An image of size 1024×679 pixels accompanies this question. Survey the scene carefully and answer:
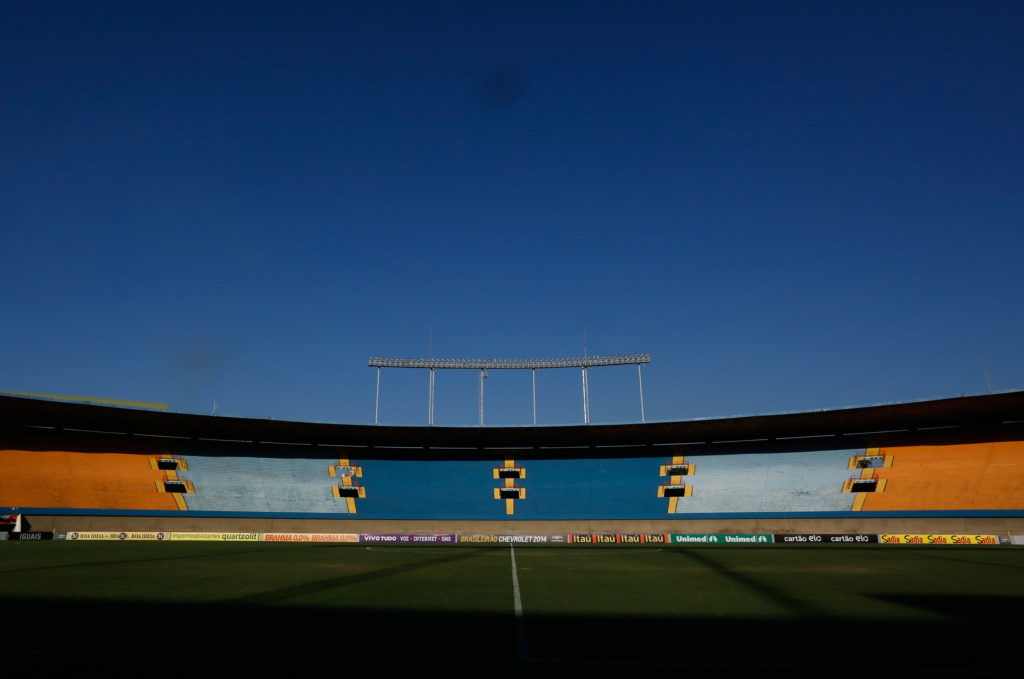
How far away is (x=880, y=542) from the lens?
119ft

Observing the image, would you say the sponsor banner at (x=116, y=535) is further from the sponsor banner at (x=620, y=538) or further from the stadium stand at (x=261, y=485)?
the sponsor banner at (x=620, y=538)

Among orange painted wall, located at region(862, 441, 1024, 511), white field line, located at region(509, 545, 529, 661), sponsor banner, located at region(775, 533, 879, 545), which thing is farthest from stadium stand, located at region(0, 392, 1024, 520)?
white field line, located at region(509, 545, 529, 661)

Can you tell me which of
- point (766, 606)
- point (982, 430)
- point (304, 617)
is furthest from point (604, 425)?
point (304, 617)

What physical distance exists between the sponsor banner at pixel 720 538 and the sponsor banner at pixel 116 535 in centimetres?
3614

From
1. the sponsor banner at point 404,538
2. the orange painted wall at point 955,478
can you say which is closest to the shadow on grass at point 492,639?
the sponsor banner at point 404,538

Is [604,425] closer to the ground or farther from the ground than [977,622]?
farther from the ground

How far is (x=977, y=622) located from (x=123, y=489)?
161 feet

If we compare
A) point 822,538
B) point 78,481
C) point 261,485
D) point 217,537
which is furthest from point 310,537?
point 822,538

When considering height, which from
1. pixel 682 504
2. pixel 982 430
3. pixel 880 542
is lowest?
pixel 880 542

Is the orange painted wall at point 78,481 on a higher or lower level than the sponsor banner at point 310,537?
higher

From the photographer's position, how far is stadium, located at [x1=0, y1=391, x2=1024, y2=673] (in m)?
7.61

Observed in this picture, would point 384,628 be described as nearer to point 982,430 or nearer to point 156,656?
point 156,656

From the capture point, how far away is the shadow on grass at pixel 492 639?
6.30 m

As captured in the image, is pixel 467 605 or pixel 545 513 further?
pixel 545 513
